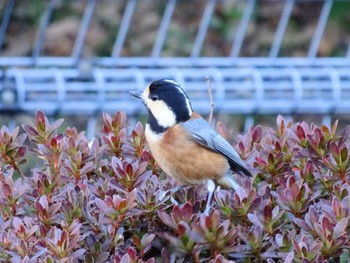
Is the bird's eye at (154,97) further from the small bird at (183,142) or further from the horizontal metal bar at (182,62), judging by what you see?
the horizontal metal bar at (182,62)

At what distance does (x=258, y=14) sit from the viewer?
8.93m

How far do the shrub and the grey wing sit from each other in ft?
0.43

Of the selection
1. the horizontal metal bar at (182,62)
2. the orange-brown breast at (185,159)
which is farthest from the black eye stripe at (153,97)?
the horizontal metal bar at (182,62)

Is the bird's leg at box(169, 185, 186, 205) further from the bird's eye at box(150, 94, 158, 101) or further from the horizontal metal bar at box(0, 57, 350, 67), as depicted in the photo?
the horizontal metal bar at box(0, 57, 350, 67)

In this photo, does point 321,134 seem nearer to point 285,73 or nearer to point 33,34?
point 285,73

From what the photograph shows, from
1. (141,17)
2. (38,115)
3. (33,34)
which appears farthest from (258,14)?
(38,115)

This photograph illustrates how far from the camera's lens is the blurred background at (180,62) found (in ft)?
17.9

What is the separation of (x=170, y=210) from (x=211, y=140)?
70 cm

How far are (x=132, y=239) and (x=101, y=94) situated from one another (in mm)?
2989

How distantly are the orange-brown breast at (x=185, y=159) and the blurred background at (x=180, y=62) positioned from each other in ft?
0.77

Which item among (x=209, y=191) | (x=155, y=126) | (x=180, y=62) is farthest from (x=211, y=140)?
(x=180, y=62)

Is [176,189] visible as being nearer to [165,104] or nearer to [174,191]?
[174,191]

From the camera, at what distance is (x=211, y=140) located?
3.32 meters

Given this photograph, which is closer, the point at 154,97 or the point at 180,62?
the point at 154,97
